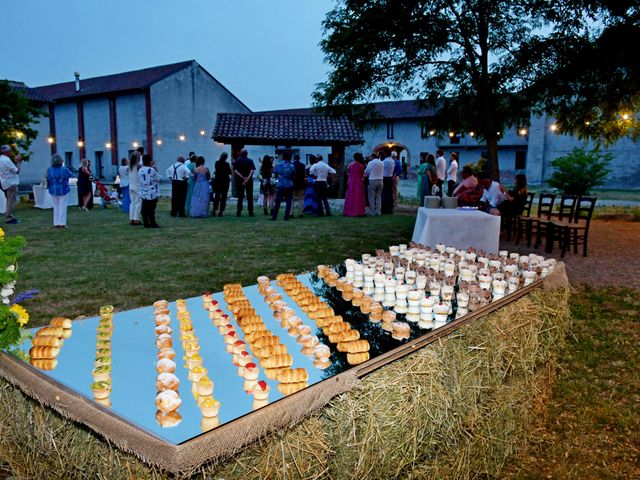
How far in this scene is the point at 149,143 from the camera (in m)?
32.9

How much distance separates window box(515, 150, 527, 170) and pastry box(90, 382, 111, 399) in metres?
43.3

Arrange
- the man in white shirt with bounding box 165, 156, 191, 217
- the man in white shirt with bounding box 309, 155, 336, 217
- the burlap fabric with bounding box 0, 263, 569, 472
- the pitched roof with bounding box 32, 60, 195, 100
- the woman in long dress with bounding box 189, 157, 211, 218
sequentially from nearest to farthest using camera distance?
the burlap fabric with bounding box 0, 263, 569, 472 < the man in white shirt with bounding box 165, 156, 191, 217 < the woman in long dress with bounding box 189, 157, 211, 218 < the man in white shirt with bounding box 309, 155, 336, 217 < the pitched roof with bounding box 32, 60, 195, 100

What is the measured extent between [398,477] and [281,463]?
76 centimetres

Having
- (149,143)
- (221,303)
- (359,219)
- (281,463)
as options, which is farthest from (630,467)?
(149,143)

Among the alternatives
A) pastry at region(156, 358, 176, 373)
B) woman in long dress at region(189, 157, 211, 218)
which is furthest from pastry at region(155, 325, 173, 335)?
woman in long dress at region(189, 157, 211, 218)

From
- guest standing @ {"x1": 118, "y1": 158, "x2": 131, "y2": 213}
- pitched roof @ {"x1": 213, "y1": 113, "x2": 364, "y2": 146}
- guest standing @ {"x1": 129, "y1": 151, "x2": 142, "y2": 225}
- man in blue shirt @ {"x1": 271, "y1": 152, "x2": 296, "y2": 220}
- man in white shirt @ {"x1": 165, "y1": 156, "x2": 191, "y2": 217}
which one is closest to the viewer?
guest standing @ {"x1": 129, "y1": 151, "x2": 142, "y2": 225}

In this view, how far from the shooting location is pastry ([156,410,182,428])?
1.72m

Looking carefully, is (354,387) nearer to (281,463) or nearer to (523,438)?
(281,463)

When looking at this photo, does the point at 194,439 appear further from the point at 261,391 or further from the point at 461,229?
the point at 461,229

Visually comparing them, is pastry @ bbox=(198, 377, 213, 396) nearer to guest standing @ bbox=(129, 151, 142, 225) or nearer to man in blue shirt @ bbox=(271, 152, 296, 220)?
guest standing @ bbox=(129, 151, 142, 225)

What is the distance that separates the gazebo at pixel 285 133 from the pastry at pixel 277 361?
1912 centimetres

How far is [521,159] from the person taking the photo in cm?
4141

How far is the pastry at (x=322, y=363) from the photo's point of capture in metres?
2.22

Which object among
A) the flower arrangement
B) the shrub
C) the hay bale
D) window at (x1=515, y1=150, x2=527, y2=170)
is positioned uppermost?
window at (x1=515, y1=150, x2=527, y2=170)
